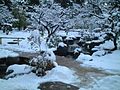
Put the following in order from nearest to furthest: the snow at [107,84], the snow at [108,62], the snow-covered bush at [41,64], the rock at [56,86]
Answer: the rock at [56,86]
the snow at [107,84]
the snow-covered bush at [41,64]
the snow at [108,62]

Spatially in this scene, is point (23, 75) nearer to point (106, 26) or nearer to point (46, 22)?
point (106, 26)

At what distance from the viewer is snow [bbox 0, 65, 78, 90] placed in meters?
9.98

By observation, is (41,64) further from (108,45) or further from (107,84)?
(108,45)

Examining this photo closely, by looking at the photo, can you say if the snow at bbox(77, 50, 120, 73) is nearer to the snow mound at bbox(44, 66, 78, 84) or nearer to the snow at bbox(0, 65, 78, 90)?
the snow mound at bbox(44, 66, 78, 84)

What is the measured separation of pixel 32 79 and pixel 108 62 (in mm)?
7251

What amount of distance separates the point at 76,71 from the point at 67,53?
26.1ft

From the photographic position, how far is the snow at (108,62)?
15.2 metres

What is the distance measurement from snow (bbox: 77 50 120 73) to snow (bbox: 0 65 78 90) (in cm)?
351

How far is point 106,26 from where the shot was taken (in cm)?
2155

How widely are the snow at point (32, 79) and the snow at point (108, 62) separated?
3508 millimetres

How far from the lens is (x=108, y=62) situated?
55.8ft

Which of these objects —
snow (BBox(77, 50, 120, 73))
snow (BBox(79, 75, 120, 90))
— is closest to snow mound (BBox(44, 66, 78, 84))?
snow (BBox(79, 75, 120, 90))

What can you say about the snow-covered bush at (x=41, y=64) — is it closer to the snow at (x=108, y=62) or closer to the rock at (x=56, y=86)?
the rock at (x=56, y=86)

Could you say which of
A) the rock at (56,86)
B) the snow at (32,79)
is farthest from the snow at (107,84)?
the snow at (32,79)
